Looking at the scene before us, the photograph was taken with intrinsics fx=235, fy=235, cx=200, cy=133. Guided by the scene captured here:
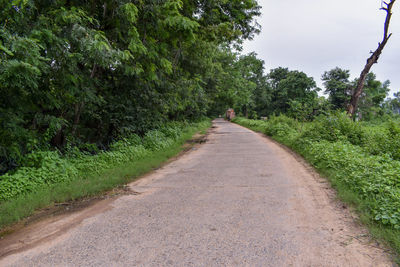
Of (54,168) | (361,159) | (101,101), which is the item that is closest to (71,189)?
(54,168)

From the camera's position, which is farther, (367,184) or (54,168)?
(54,168)

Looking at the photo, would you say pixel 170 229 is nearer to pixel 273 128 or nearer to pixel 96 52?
pixel 96 52

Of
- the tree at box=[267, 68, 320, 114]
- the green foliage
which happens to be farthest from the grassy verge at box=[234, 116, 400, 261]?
the tree at box=[267, 68, 320, 114]

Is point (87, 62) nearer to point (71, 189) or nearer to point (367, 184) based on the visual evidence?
point (71, 189)

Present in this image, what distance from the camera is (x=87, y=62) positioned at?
5031 millimetres

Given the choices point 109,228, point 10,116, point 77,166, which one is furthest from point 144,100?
point 109,228

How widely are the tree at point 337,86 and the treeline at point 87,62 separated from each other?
108 feet

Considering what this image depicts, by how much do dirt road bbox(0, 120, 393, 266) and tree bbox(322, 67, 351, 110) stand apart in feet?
126

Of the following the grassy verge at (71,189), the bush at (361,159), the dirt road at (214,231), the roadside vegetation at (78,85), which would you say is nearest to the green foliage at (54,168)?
the roadside vegetation at (78,85)

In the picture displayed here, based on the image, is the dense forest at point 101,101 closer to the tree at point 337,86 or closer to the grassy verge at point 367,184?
the grassy verge at point 367,184

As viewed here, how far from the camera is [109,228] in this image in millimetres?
3180

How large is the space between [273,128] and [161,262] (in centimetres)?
1468

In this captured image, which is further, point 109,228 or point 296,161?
point 296,161

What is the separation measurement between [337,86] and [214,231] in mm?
41559
